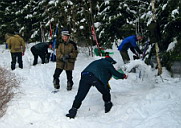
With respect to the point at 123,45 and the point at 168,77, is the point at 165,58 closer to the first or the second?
the point at 168,77

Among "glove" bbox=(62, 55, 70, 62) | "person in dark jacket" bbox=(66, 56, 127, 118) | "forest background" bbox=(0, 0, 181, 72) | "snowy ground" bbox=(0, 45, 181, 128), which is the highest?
"forest background" bbox=(0, 0, 181, 72)

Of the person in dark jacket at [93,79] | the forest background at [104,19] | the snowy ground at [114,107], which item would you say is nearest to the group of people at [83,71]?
the person in dark jacket at [93,79]

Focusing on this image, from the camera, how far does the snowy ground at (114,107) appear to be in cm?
465

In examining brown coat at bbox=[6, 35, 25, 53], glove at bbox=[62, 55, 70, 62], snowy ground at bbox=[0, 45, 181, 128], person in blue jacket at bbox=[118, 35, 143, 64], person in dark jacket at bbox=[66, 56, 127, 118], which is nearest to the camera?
snowy ground at bbox=[0, 45, 181, 128]

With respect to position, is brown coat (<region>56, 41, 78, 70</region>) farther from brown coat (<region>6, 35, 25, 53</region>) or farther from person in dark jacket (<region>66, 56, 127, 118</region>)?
brown coat (<region>6, 35, 25, 53</region>)

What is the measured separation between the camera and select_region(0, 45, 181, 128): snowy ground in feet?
15.3

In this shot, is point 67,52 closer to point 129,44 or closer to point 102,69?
point 102,69

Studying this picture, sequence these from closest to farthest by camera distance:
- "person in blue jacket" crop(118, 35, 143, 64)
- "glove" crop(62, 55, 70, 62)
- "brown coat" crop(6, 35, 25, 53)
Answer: "glove" crop(62, 55, 70, 62), "person in blue jacket" crop(118, 35, 143, 64), "brown coat" crop(6, 35, 25, 53)

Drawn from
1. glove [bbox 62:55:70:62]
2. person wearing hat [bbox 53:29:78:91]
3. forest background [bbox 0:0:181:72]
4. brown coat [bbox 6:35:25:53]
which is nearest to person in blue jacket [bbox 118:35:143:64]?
forest background [bbox 0:0:181:72]

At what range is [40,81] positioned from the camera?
8750 mm

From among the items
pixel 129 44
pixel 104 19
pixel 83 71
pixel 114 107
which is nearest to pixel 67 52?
pixel 83 71

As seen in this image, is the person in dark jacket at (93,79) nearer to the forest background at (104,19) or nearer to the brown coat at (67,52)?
the brown coat at (67,52)

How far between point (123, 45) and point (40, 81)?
3.41 metres

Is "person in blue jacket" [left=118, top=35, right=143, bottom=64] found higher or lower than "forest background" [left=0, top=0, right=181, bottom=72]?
lower
